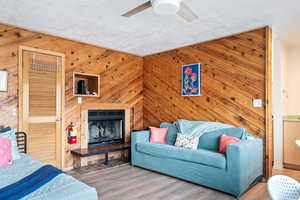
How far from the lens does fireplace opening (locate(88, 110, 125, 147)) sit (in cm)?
442

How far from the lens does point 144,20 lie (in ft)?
10.3

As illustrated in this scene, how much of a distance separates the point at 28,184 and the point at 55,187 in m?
0.25

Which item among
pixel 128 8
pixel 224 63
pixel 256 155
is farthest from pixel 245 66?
pixel 128 8

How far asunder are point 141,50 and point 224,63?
1917 mm

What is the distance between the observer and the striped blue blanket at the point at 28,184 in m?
1.55

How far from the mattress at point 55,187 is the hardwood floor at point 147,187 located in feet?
3.32

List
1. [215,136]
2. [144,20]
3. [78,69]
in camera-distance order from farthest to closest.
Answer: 1. [78,69]
2. [215,136]
3. [144,20]

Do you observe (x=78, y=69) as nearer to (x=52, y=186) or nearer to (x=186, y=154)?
(x=186, y=154)

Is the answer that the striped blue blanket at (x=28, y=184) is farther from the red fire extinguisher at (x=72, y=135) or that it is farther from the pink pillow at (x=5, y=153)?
the red fire extinguisher at (x=72, y=135)

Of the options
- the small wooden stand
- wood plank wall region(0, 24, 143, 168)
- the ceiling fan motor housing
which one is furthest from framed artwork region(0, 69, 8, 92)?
the ceiling fan motor housing

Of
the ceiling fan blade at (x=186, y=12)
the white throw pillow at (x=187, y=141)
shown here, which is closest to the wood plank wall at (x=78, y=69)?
the white throw pillow at (x=187, y=141)

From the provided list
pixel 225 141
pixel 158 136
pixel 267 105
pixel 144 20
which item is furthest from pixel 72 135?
pixel 267 105

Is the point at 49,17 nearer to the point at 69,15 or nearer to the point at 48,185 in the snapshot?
the point at 69,15

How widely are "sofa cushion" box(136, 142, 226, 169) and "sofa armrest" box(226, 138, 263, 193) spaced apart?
0.14 metres
